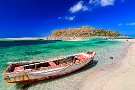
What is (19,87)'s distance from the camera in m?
13.9

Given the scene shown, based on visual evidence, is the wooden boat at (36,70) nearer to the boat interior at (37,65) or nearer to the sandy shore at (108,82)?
the boat interior at (37,65)

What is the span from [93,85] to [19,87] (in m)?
6.68

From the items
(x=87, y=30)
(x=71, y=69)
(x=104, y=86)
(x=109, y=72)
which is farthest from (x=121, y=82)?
(x=87, y=30)

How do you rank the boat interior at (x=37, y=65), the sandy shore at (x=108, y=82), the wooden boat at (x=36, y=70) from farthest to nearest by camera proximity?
the boat interior at (x=37, y=65) → the wooden boat at (x=36, y=70) → the sandy shore at (x=108, y=82)

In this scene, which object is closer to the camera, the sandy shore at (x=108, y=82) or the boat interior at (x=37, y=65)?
the sandy shore at (x=108, y=82)

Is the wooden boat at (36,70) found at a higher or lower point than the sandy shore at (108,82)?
higher

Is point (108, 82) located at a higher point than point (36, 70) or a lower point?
lower

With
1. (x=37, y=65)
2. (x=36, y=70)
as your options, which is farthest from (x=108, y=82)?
(x=37, y=65)

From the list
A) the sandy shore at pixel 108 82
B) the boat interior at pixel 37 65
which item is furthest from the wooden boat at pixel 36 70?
the sandy shore at pixel 108 82

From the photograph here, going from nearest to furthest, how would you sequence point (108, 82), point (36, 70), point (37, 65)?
point (108, 82)
point (36, 70)
point (37, 65)

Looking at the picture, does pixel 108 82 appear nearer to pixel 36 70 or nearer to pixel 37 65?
pixel 36 70

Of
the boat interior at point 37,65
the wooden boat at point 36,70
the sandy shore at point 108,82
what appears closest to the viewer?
the sandy shore at point 108,82

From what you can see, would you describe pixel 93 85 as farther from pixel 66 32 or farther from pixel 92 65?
pixel 66 32

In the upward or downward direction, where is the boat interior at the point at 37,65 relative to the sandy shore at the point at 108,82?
Answer: upward
